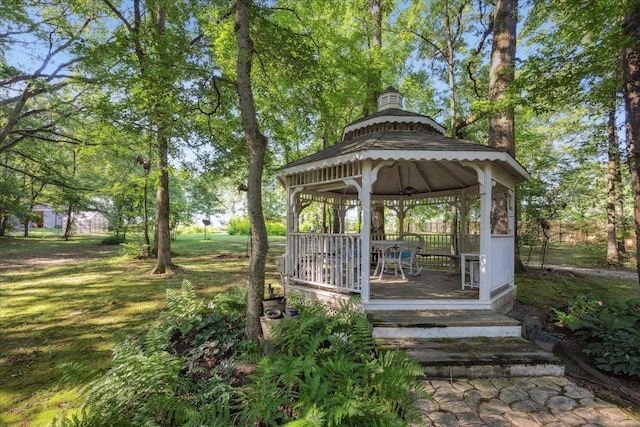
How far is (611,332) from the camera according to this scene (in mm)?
4113

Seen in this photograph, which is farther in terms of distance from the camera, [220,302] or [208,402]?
[220,302]

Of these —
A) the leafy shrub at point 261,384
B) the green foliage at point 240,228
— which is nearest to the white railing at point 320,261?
the leafy shrub at point 261,384

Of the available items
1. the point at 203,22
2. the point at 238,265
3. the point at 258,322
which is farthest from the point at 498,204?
the point at 238,265

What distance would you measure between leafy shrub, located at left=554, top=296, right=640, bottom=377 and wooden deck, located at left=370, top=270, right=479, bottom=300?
1.58 m

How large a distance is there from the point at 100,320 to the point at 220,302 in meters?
2.84

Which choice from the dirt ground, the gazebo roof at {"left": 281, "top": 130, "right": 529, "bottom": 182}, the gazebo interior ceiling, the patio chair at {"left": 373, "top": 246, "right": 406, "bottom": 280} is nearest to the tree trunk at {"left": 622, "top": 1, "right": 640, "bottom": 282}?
the gazebo roof at {"left": 281, "top": 130, "right": 529, "bottom": 182}

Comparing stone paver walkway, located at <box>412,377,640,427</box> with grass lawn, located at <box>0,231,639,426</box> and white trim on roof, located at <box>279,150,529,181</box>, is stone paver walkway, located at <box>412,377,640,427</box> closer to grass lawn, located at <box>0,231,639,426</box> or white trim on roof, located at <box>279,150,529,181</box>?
white trim on roof, located at <box>279,150,529,181</box>

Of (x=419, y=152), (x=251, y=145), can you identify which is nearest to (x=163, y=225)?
(x=251, y=145)

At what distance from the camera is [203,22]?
6.81 metres

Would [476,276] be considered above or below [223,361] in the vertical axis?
above

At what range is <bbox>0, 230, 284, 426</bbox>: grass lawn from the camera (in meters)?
3.72

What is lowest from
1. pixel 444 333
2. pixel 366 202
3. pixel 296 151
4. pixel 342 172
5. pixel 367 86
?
pixel 444 333

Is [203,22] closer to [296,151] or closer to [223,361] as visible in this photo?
[223,361]

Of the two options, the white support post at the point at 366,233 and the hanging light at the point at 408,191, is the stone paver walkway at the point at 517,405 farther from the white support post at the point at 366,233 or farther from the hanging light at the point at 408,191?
the hanging light at the point at 408,191
